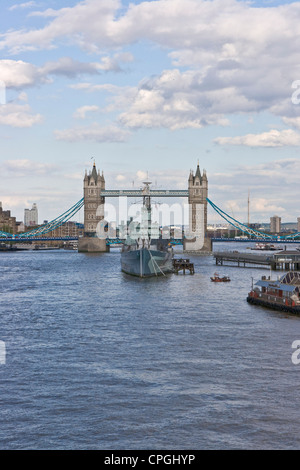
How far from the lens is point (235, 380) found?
92.7 feet

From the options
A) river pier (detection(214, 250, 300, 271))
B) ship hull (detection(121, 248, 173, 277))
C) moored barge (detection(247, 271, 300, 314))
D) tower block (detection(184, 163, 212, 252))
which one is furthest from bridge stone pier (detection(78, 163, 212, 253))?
moored barge (detection(247, 271, 300, 314))

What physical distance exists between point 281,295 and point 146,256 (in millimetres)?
34451

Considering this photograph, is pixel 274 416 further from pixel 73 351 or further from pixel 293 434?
pixel 73 351

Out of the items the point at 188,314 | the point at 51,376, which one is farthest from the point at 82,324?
the point at 51,376

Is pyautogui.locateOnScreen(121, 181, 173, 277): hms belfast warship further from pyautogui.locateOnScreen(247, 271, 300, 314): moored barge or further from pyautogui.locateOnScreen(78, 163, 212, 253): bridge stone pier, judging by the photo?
pyautogui.locateOnScreen(78, 163, 212, 253): bridge stone pier

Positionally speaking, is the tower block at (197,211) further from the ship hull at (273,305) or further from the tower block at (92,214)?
the ship hull at (273,305)

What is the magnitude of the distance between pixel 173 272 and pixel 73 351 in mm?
64799

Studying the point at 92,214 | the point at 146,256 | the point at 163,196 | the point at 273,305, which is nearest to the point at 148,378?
the point at 273,305

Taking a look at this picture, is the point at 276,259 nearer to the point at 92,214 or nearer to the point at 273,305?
the point at 273,305

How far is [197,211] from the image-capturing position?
631 ft

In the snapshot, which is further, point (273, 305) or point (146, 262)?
point (146, 262)

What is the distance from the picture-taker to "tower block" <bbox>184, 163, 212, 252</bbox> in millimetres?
185000

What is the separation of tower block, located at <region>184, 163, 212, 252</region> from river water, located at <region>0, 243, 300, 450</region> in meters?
131

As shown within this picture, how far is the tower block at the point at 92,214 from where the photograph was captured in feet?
596
